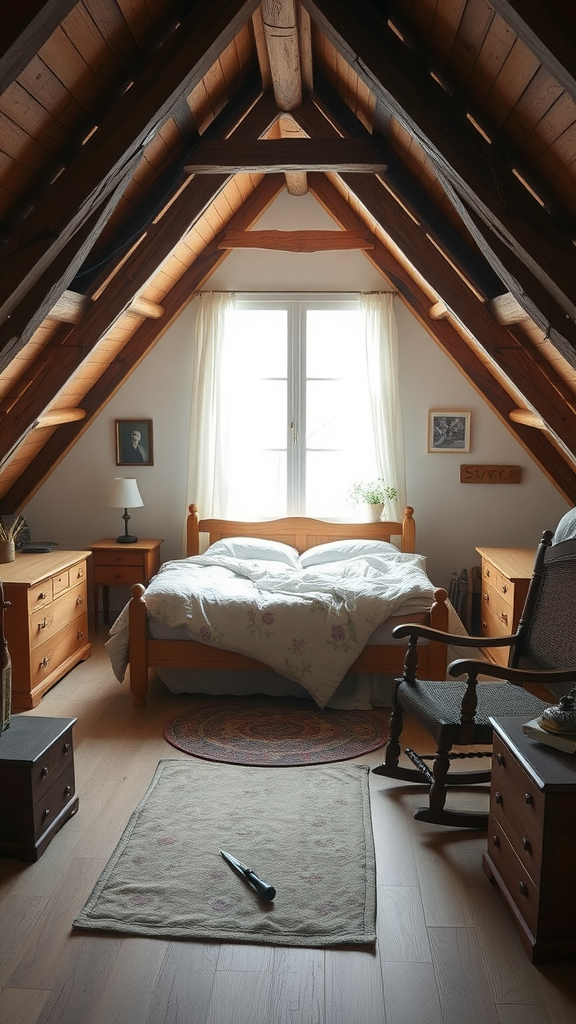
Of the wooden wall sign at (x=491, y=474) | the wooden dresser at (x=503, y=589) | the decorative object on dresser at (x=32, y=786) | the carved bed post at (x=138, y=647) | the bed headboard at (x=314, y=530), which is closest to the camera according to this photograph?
the decorative object on dresser at (x=32, y=786)

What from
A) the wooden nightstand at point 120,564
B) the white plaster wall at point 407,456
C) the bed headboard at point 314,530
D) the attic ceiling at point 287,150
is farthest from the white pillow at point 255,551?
the attic ceiling at point 287,150

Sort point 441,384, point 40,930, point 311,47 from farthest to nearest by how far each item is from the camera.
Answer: point 441,384 → point 311,47 → point 40,930

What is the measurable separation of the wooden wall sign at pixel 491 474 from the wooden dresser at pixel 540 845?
142 inches

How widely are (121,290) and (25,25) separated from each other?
95.3 inches

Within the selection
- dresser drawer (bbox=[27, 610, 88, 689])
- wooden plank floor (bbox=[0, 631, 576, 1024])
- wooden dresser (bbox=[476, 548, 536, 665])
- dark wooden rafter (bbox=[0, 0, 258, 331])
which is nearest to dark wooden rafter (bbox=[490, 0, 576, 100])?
dark wooden rafter (bbox=[0, 0, 258, 331])

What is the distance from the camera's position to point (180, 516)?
6.30 m

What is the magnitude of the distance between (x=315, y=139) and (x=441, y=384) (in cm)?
241

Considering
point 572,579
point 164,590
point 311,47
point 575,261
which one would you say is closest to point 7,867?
point 164,590

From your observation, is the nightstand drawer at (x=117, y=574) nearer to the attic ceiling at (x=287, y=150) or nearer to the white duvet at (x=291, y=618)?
the attic ceiling at (x=287, y=150)

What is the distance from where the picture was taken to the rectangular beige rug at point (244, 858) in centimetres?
257

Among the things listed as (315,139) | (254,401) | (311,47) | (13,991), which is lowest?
(13,991)

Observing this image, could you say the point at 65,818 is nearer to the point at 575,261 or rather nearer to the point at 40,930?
the point at 40,930

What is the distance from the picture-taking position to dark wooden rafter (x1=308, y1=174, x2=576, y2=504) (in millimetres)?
5453

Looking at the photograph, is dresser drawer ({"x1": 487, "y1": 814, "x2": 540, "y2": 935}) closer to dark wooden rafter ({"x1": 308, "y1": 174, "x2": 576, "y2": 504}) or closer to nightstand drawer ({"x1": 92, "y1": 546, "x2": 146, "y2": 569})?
dark wooden rafter ({"x1": 308, "y1": 174, "x2": 576, "y2": 504})
